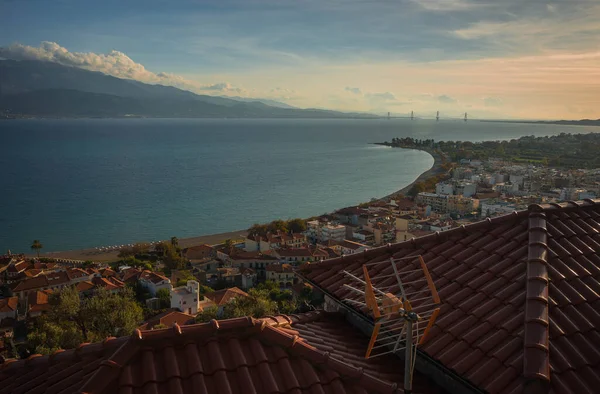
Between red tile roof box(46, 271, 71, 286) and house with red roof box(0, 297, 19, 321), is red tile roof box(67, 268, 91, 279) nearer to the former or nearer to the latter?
red tile roof box(46, 271, 71, 286)

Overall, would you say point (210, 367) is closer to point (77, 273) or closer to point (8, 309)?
point (8, 309)

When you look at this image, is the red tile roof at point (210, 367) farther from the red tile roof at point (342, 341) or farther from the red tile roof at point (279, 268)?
the red tile roof at point (279, 268)

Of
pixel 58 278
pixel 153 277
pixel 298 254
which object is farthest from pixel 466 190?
pixel 58 278

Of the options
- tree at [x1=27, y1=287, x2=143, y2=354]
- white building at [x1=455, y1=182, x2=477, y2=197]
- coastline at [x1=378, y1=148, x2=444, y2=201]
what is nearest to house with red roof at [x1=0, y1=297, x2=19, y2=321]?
tree at [x1=27, y1=287, x2=143, y2=354]

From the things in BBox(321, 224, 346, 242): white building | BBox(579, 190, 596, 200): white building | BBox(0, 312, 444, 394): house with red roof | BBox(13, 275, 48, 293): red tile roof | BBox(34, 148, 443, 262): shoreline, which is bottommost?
BBox(34, 148, 443, 262): shoreline

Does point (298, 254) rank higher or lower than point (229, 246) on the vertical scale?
higher

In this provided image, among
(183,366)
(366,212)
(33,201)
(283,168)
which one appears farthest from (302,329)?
(283,168)
